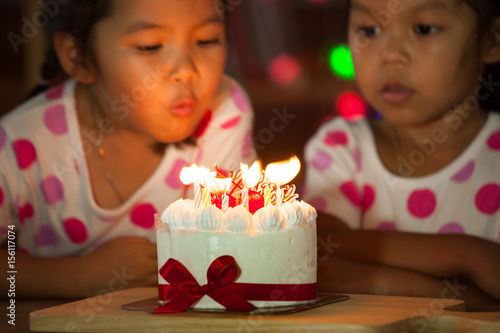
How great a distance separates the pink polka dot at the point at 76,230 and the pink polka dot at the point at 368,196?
67 centimetres

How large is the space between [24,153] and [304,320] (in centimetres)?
93

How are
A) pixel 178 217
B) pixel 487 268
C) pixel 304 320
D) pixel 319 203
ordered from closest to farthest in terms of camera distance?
pixel 304 320 < pixel 178 217 < pixel 487 268 < pixel 319 203

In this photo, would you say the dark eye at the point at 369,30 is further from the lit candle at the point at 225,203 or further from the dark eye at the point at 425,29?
the lit candle at the point at 225,203

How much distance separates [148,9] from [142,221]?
1.65ft

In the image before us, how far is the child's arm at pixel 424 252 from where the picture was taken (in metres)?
1.57

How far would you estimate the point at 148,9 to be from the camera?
177 centimetres

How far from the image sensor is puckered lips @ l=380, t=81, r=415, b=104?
5.54ft

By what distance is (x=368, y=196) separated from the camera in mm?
1746

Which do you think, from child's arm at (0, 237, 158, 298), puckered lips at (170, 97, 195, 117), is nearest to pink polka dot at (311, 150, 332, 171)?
puckered lips at (170, 97, 195, 117)

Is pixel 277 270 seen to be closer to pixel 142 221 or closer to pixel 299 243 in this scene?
pixel 299 243

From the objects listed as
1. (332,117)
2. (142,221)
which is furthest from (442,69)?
(142,221)

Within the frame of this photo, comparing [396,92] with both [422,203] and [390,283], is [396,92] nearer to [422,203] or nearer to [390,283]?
[422,203]

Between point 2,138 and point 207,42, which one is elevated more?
point 207,42

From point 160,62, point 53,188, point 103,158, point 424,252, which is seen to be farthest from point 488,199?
point 53,188
